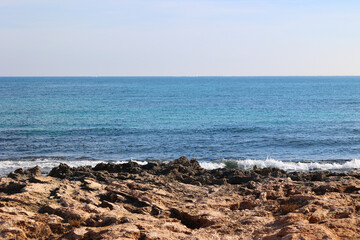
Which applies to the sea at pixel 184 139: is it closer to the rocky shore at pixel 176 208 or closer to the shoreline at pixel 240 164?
the shoreline at pixel 240 164

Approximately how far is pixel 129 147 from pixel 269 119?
2216 centimetres

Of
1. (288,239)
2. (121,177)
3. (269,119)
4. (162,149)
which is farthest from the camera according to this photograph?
(269,119)

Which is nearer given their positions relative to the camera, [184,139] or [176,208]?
[176,208]

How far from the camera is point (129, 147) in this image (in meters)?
31.6

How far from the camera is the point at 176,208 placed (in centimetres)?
1143

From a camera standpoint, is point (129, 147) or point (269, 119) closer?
point (129, 147)

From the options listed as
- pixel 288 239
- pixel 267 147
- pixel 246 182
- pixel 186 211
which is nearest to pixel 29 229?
pixel 186 211

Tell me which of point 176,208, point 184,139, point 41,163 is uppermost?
point 176,208

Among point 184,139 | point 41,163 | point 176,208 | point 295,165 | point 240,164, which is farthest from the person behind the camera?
point 184,139

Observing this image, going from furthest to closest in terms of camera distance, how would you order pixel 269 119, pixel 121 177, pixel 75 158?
1. pixel 269 119
2. pixel 75 158
3. pixel 121 177

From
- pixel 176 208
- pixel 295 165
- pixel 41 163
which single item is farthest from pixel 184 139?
pixel 176 208

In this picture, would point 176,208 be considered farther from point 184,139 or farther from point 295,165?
point 184,139

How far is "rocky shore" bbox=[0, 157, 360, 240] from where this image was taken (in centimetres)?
941

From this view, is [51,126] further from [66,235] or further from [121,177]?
[66,235]
